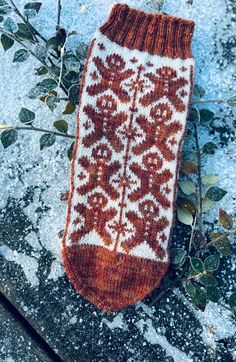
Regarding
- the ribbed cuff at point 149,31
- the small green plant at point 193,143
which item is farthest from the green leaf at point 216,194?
the ribbed cuff at point 149,31

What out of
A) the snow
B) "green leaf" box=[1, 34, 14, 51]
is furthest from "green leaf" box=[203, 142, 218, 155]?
"green leaf" box=[1, 34, 14, 51]

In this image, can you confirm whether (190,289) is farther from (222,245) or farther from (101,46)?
(101,46)

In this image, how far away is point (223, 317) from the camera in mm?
1251

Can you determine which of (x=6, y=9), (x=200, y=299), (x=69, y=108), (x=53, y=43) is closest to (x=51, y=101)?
(x=69, y=108)

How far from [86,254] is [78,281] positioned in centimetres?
7

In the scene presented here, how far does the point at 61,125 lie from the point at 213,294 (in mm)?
524

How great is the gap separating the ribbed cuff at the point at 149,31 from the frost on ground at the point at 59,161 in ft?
0.21

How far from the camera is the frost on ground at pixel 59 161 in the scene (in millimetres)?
1252

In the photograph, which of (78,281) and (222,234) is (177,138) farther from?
(78,281)

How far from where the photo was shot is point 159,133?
4.10 feet

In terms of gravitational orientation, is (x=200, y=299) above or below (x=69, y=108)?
below

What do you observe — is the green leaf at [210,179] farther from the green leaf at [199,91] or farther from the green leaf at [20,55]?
the green leaf at [20,55]

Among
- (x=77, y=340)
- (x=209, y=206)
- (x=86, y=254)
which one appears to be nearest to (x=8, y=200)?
(x=86, y=254)

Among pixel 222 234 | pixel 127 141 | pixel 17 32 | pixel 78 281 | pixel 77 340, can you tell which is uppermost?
pixel 17 32
